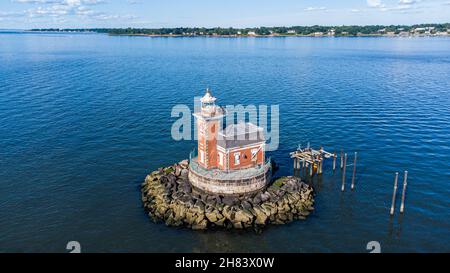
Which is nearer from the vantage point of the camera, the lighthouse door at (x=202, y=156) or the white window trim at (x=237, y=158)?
the white window trim at (x=237, y=158)

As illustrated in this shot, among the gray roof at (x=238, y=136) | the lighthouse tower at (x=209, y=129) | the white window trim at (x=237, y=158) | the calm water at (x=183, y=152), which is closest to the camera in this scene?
the calm water at (x=183, y=152)

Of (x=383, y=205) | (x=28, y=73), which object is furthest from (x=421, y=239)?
(x=28, y=73)

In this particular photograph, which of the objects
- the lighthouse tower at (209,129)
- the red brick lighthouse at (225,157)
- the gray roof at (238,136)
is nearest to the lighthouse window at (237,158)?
the red brick lighthouse at (225,157)

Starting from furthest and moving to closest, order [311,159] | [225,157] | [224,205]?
[311,159]
[225,157]
[224,205]

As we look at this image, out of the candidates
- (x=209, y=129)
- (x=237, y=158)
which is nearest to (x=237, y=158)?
(x=237, y=158)

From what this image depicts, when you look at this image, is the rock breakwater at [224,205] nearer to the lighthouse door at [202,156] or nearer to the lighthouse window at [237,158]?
the lighthouse door at [202,156]

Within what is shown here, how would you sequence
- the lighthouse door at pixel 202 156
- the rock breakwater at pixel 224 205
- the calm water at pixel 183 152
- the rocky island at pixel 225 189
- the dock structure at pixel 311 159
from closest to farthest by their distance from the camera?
the calm water at pixel 183 152 < the rock breakwater at pixel 224 205 < the rocky island at pixel 225 189 < the lighthouse door at pixel 202 156 < the dock structure at pixel 311 159

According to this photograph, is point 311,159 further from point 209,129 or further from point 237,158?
point 209,129
